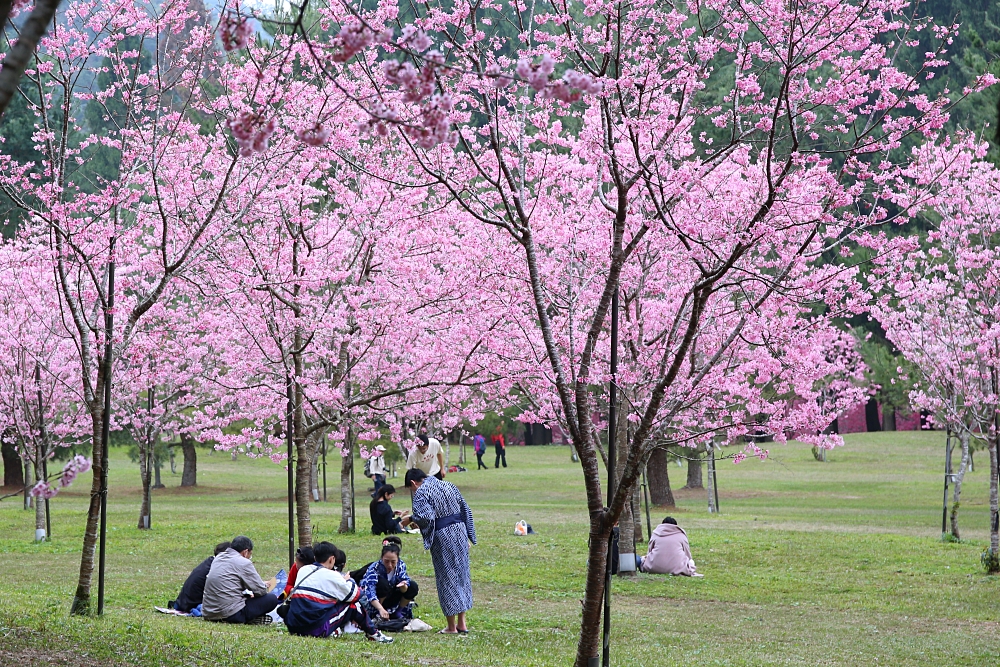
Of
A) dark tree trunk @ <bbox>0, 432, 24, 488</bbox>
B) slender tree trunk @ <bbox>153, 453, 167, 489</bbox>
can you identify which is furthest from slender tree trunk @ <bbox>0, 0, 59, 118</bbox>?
dark tree trunk @ <bbox>0, 432, 24, 488</bbox>

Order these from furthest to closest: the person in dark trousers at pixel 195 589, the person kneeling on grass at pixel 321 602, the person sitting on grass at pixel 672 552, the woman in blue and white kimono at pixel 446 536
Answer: the person sitting on grass at pixel 672 552 → the person in dark trousers at pixel 195 589 → the woman in blue and white kimono at pixel 446 536 → the person kneeling on grass at pixel 321 602

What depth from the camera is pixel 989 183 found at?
1545 centimetres

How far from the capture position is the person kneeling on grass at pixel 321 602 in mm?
8930

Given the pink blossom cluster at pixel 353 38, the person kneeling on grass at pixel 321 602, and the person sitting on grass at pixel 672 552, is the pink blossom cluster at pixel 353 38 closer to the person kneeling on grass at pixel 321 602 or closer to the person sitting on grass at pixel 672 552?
the person kneeling on grass at pixel 321 602

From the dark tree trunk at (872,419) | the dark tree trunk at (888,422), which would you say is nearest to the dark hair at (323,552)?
the dark tree trunk at (872,419)

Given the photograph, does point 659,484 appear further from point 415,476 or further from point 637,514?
point 415,476

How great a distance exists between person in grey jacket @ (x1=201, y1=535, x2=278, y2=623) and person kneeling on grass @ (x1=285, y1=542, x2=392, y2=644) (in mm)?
912

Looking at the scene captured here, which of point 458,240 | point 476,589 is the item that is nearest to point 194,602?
point 476,589

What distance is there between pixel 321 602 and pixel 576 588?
4636 mm

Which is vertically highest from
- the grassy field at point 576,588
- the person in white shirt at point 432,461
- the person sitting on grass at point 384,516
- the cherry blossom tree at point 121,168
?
the cherry blossom tree at point 121,168

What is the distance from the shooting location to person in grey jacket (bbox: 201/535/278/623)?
9.69 meters

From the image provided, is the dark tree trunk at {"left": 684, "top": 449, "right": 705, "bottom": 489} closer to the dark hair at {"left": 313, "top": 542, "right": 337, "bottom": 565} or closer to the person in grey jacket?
the person in grey jacket

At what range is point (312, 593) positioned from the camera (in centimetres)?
895

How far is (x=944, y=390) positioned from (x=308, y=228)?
11069 millimetres
